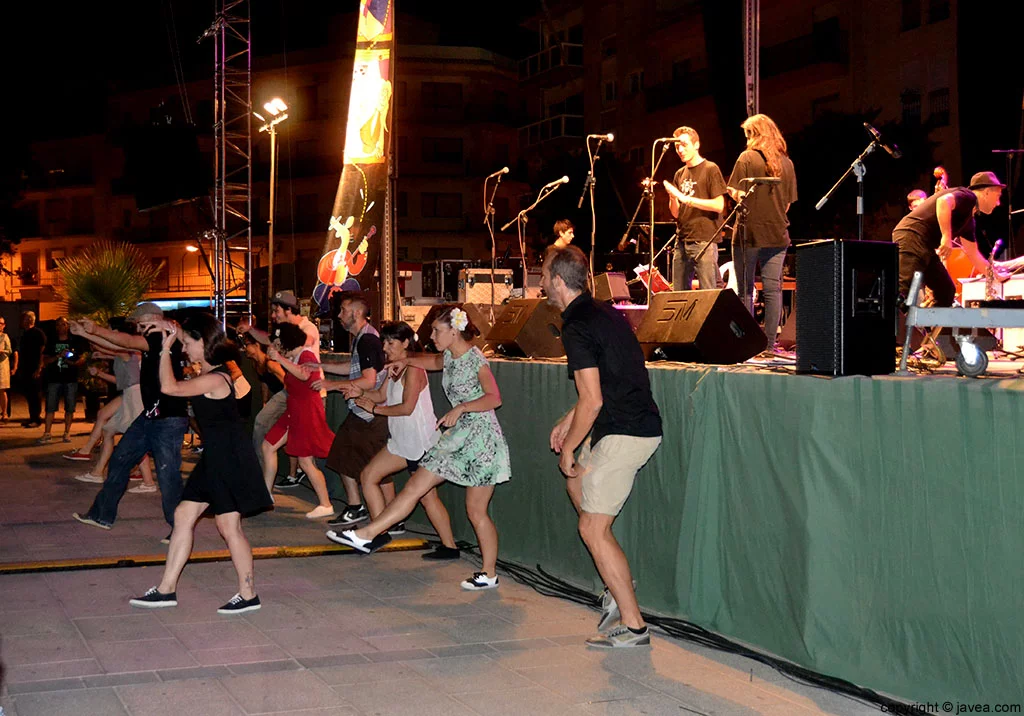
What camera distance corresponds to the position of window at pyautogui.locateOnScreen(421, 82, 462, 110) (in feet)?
188

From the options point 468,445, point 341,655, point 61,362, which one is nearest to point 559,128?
point 61,362

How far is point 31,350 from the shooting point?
20125mm

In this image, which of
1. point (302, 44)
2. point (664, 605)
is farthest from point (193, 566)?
point (302, 44)

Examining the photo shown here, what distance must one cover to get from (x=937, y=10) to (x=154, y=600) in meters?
27.2

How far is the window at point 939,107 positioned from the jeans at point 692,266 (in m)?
20.2

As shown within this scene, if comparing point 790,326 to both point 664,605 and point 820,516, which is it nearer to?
point 664,605

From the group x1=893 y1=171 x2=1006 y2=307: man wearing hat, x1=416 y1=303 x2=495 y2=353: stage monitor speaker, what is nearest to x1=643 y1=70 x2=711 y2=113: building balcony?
x1=416 y1=303 x2=495 y2=353: stage monitor speaker

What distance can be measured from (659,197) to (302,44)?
28914mm

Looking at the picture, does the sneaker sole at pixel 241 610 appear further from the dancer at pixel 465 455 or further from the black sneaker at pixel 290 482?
the black sneaker at pixel 290 482

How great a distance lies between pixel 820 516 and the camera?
552cm

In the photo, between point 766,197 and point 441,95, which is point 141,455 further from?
point 441,95

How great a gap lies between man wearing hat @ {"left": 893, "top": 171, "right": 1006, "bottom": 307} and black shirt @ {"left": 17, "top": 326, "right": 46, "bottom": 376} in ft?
54.2

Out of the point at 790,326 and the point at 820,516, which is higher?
the point at 790,326

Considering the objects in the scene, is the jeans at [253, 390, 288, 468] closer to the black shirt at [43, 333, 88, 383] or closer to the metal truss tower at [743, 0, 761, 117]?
the metal truss tower at [743, 0, 761, 117]
